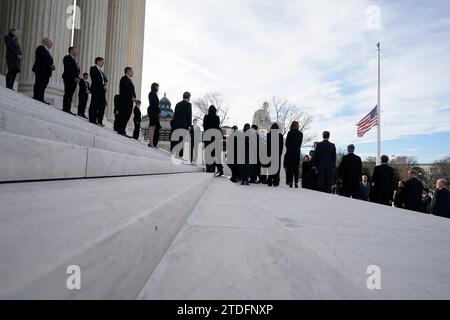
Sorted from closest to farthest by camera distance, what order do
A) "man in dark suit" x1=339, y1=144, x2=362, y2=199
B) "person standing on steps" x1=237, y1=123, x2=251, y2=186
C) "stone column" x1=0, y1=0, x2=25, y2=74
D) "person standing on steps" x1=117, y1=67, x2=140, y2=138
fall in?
"person standing on steps" x1=117, y1=67, x2=140, y2=138 → "man in dark suit" x1=339, y1=144, x2=362, y2=199 → "person standing on steps" x1=237, y1=123, x2=251, y2=186 → "stone column" x1=0, y1=0, x2=25, y2=74

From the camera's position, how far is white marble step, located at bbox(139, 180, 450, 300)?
975 mm

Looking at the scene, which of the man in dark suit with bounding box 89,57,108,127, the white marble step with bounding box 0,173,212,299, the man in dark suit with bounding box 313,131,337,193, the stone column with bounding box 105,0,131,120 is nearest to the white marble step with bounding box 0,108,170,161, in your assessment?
the white marble step with bounding box 0,173,212,299

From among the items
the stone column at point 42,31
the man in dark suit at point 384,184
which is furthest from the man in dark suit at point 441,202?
the stone column at point 42,31

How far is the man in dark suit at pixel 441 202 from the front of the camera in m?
6.11

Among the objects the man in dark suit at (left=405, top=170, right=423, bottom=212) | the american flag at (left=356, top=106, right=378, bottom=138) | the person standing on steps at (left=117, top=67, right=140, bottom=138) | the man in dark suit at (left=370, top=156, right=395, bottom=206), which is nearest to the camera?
the man in dark suit at (left=405, top=170, right=423, bottom=212)

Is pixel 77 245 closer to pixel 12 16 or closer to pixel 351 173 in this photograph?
pixel 351 173

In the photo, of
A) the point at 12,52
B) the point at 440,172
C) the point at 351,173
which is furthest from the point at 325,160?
the point at 440,172

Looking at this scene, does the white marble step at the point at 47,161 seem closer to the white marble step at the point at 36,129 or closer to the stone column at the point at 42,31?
the white marble step at the point at 36,129

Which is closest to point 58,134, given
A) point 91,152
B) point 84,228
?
point 91,152

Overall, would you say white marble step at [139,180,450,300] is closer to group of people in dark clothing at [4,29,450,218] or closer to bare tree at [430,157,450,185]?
group of people in dark clothing at [4,29,450,218]

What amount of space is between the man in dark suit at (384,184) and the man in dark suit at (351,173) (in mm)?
486

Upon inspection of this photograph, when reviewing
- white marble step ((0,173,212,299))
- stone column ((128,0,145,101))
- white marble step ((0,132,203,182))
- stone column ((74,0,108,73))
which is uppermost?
stone column ((128,0,145,101))

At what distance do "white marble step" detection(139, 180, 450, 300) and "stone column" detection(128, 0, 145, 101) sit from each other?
52.9 ft

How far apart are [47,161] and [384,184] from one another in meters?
7.18
